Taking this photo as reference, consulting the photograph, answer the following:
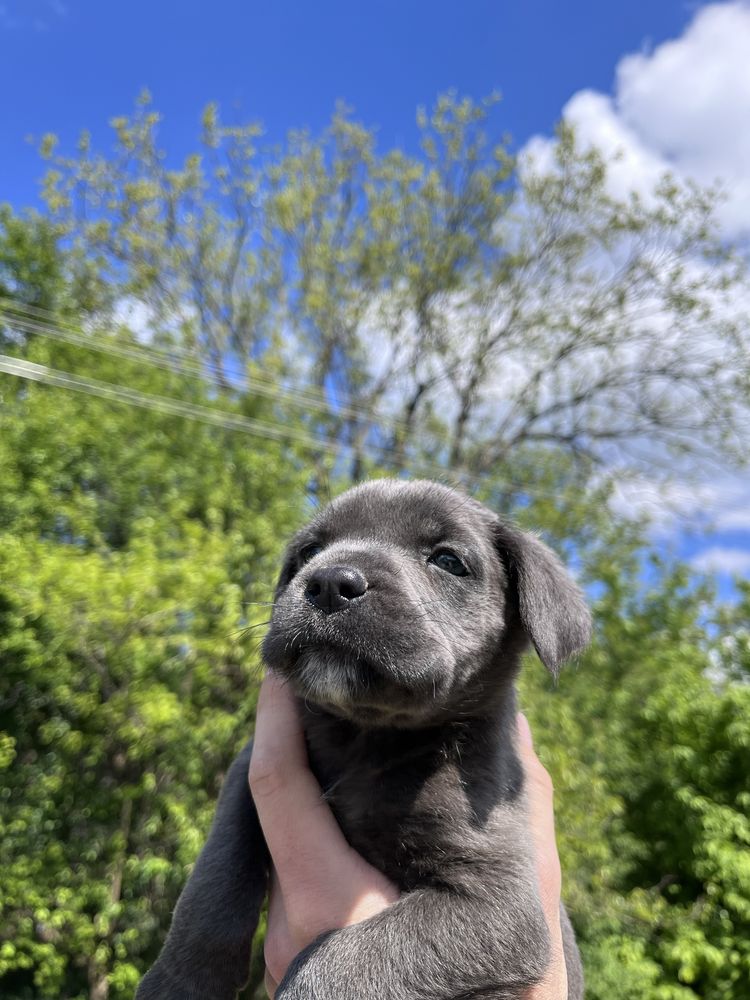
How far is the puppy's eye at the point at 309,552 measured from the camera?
9.12 feet

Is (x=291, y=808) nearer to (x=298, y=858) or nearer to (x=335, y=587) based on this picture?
(x=298, y=858)

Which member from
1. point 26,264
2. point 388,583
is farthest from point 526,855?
point 26,264

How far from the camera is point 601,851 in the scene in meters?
11.3

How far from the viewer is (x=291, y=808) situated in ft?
8.21

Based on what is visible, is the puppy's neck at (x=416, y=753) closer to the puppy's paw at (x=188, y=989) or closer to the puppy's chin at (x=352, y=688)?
the puppy's chin at (x=352, y=688)

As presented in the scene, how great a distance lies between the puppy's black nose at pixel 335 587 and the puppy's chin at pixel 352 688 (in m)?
0.15

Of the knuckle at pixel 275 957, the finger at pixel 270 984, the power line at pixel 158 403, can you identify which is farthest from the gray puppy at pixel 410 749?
the power line at pixel 158 403

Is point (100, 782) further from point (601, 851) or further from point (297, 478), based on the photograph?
point (601, 851)

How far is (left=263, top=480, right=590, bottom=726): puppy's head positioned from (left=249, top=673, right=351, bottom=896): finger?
0.31 m

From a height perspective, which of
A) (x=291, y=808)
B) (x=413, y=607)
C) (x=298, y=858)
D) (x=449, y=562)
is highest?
(x=449, y=562)

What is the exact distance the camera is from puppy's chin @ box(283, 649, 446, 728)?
7.26 feet

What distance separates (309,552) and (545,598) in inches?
37.1

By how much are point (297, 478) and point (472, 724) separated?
1092cm

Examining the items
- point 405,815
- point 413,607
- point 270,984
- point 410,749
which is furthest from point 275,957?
point 413,607
